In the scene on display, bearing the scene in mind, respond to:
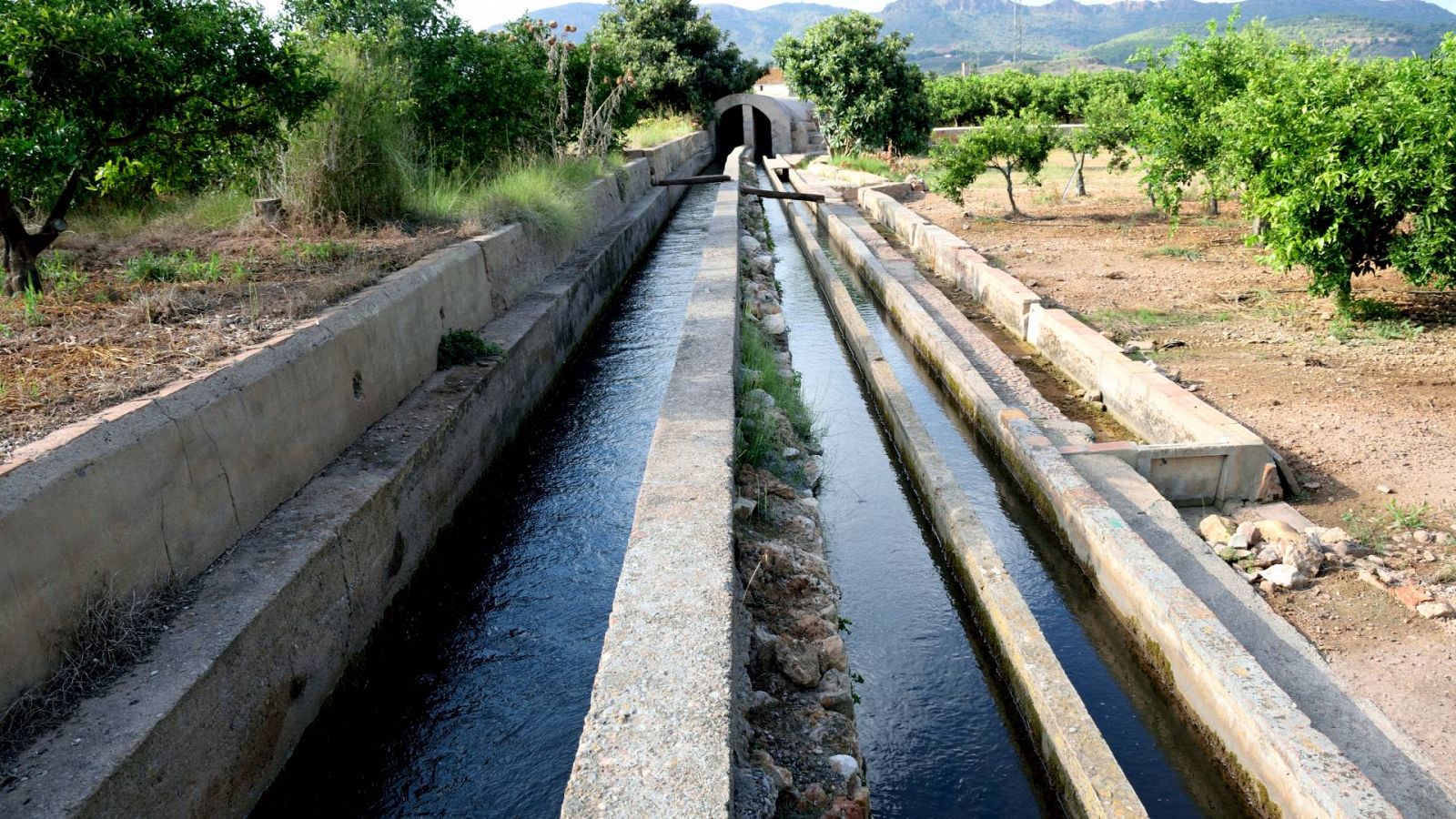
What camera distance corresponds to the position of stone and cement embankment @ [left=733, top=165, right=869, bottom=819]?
10.4 feet

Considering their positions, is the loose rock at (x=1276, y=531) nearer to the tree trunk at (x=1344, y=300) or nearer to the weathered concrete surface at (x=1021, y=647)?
the weathered concrete surface at (x=1021, y=647)

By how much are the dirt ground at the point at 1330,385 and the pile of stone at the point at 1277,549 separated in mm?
79

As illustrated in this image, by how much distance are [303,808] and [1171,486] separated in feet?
14.6

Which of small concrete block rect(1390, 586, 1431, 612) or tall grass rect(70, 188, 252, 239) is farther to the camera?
tall grass rect(70, 188, 252, 239)

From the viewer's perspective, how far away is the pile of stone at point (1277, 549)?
4.34 m

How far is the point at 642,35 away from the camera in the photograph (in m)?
29.8

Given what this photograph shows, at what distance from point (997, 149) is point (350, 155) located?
31.0 ft

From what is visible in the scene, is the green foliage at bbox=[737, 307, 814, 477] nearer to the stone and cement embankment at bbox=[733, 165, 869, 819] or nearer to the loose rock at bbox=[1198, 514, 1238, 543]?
the stone and cement embankment at bbox=[733, 165, 869, 819]

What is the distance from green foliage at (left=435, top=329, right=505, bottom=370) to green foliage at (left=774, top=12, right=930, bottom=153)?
16.9 meters

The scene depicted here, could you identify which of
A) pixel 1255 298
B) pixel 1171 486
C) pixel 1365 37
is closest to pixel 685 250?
pixel 1255 298

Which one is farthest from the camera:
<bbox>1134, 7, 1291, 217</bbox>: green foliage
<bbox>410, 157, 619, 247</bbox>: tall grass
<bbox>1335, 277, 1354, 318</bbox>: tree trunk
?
<bbox>1134, 7, 1291, 217</bbox>: green foliage

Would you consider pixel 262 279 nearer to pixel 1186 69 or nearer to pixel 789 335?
pixel 789 335

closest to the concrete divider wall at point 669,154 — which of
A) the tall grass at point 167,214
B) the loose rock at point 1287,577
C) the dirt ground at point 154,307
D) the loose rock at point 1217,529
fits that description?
the tall grass at point 167,214

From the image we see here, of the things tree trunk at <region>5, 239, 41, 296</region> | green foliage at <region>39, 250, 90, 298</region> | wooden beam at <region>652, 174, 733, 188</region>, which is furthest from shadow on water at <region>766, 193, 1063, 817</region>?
wooden beam at <region>652, 174, 733, 188</region>
